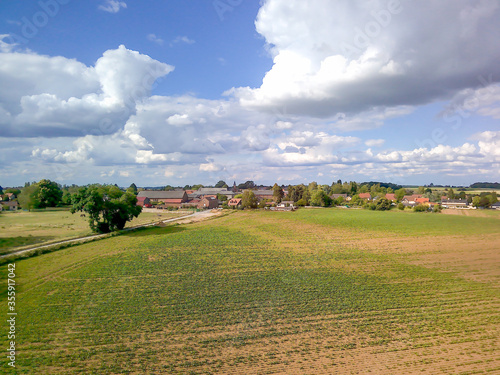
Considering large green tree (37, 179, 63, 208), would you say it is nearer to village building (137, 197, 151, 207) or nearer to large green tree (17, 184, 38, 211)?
large green tree (17, 184, 38, 211)

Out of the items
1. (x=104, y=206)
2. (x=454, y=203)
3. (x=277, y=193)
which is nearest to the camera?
(x=104, y=206)

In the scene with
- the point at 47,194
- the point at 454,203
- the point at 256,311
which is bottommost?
the point at 256,311

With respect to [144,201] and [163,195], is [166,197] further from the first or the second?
[144,201]

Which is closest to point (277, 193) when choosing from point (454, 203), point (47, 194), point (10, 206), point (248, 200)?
point (248, 200)

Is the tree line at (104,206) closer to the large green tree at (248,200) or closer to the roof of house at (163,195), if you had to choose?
the large green tree at (248,200)

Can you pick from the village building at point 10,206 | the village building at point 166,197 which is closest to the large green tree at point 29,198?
the village building at point 10,206

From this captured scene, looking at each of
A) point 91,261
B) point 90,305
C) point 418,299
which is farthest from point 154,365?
point 91,261

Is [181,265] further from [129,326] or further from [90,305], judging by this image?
[129,326]
